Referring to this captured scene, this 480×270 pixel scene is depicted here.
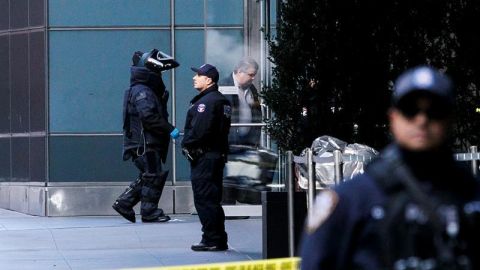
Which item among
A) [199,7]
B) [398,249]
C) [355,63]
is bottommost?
[398,249]

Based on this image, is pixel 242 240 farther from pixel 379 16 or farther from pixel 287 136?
pixel 379 16

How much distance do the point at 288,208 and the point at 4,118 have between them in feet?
31.6

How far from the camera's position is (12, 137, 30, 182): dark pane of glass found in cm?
1862

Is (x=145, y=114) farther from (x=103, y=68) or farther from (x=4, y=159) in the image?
(x=4, y=159)

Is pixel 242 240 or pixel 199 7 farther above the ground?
pixel 199 7

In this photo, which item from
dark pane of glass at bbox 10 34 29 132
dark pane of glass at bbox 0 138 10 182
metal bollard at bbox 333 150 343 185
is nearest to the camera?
metal bollard at bbox 333 150 343 185

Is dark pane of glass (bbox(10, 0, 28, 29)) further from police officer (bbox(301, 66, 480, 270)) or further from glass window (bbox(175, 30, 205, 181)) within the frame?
police officer (bbox(301, 66, 480, 270))

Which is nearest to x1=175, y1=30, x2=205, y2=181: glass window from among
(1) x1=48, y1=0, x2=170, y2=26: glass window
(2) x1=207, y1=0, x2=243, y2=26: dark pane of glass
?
(2) x1=207, y1=0, x2=243, y2=26: dark pane of glass

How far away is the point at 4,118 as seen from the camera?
1920cm

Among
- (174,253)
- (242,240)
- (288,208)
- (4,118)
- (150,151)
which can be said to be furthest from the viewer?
(4,118)

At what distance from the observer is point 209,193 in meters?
12.4

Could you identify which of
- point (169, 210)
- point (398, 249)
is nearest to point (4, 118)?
point (169, 210)

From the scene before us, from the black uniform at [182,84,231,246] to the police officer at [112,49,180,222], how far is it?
3.01 metres

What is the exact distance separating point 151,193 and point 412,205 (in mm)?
12353
